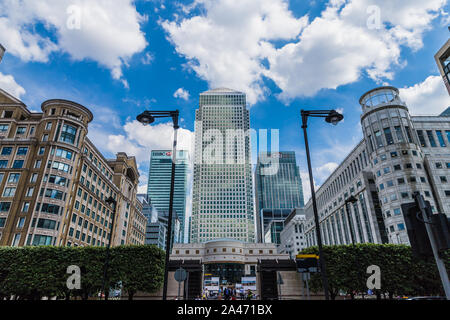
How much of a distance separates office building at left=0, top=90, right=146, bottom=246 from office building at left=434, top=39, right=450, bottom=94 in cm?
7426

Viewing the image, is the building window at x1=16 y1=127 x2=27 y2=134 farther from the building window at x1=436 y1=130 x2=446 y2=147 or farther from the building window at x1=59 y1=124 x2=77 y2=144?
the building window at x1=436 y1=130 x2=446 y2=147

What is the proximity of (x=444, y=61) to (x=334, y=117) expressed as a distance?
45.6 metres

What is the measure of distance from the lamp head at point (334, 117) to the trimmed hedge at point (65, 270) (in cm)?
2572

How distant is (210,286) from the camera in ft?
145

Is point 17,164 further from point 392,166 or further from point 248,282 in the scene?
point 392,166

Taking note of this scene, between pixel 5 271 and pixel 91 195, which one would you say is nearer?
pixel 5 271

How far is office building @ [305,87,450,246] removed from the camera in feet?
200

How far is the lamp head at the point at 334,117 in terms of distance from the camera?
47.9 feet

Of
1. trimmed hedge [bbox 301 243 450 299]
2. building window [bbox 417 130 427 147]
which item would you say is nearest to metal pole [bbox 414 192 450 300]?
trimmed hedge [bbox 301 243 450 299]

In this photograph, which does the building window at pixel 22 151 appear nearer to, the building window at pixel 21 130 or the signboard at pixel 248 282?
the building window at pixel 21 130

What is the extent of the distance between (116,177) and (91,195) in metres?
17.6
